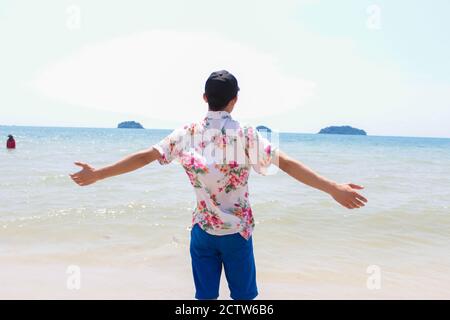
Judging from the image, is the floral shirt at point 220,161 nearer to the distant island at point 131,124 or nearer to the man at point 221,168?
the man at point 221,168

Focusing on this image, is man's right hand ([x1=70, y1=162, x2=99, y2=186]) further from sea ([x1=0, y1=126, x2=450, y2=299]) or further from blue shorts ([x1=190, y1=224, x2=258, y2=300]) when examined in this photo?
sea ([x1=0, y1=126, x2=450, y2=299])

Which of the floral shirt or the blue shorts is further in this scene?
the blue shorts

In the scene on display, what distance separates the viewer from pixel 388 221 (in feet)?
28.5

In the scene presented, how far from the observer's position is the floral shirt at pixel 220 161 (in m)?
2.60

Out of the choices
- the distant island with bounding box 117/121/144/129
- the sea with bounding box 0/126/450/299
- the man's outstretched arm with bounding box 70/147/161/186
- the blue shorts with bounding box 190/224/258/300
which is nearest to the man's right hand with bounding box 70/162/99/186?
the man's outstretched arm with bounding box 70/147/161/186

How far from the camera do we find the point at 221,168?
2.62 metres

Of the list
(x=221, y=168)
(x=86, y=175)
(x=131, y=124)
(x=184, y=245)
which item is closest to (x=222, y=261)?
(x=221, y=168)

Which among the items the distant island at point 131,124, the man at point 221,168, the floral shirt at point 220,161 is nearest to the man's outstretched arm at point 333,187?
the man at point 221,168

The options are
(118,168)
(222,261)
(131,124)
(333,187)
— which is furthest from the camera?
(131,124)

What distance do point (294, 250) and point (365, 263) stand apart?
103cm

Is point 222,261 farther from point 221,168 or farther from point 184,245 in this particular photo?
point 184,245

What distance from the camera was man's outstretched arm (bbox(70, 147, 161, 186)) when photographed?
2557 millimetres

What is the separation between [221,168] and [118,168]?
59 cm
